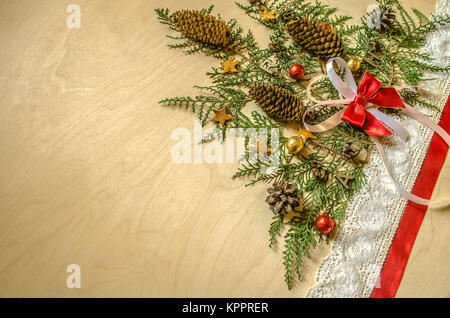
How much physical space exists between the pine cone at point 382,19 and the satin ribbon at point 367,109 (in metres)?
0.17

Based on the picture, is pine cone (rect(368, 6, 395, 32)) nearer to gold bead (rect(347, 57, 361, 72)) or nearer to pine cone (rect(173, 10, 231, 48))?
gold bead (rect(347, 57, 361, 72))

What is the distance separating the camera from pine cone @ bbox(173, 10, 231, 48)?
0.73 m

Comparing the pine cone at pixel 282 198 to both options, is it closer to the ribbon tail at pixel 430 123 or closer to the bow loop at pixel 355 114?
the bow loop at pixel 355 114

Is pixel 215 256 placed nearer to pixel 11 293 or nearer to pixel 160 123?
pixel 160 123

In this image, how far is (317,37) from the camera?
0.71 m

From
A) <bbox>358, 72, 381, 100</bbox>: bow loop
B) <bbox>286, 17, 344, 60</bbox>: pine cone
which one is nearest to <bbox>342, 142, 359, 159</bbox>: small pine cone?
<bbox>358, 72, 381, 100</bbox>: bow loop

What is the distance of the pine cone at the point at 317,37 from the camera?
703 millimetres

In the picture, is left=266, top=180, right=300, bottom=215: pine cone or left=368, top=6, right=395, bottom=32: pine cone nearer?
left=266, top=180, right=300, bottom=215: pine cone

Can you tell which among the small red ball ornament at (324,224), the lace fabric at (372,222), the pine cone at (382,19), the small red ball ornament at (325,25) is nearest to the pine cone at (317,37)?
the small red ball ornament at (325,25)

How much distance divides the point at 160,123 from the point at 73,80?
228mm

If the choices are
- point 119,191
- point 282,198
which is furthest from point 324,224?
point 119,191

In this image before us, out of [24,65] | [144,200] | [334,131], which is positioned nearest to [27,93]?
[24,65]

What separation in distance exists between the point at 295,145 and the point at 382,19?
1.29 feet

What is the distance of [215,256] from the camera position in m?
0.64
